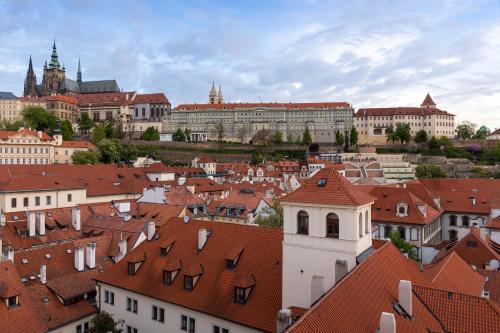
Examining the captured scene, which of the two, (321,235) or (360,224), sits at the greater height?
(360,224)

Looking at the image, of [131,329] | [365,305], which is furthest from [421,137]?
[365,305]

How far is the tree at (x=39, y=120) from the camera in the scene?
126 m

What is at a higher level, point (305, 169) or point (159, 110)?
point (159, 110)

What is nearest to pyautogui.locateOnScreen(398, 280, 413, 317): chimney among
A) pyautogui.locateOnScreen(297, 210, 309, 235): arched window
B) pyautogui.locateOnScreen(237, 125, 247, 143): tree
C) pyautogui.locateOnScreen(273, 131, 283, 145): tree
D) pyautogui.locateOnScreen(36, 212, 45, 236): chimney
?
pyautogui.locateOnScreen(297, 210, 309, 235): arched window

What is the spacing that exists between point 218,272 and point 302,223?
4851 millimetres

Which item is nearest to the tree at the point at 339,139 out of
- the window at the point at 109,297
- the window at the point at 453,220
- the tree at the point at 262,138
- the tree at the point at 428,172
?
the tree at the point at 262,138

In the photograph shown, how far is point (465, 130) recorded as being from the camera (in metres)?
160

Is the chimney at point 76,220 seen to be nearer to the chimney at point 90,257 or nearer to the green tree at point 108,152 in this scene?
the chimney at point 90,257

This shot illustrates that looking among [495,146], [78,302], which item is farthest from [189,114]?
[78,302]

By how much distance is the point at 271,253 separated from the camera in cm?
1795

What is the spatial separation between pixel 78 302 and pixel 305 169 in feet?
312

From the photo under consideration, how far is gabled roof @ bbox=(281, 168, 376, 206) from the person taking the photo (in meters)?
14.8

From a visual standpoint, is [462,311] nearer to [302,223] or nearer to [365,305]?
[365,305]

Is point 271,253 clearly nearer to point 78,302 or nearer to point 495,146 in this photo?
point 78,302
